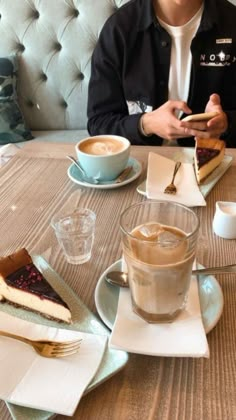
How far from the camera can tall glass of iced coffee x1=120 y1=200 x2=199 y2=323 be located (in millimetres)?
502

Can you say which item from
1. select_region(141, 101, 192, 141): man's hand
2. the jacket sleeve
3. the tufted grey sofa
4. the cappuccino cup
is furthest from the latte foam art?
the tufted grey sofa

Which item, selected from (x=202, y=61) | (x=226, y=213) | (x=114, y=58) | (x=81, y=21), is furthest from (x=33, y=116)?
(x=226, y=213)

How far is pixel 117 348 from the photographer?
1.52 feet

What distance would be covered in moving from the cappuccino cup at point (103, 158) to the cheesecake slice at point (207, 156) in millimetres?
172

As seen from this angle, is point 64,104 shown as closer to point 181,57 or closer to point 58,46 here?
point 58,46

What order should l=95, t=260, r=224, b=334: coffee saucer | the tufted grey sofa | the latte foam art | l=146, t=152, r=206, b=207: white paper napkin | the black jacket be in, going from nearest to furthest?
l=95, t=260, r=224, b=334: coffee saucer
l=146, t=152, r=206, b=207: white paper napkin
the latte foam art
the black jacket
the tufted grey sofa

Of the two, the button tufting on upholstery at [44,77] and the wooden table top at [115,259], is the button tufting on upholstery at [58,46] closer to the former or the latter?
the button tufting on upholstery at [44,77]

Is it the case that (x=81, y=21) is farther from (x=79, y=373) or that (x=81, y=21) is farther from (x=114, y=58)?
(x=79, y=373)

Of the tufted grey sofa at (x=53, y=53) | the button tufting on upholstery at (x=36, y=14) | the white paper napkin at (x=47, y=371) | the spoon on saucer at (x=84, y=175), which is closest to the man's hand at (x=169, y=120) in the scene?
the spoon on saucer at (x=84, y=175)

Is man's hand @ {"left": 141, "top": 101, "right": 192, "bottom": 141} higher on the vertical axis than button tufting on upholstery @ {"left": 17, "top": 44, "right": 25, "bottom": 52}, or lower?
lower

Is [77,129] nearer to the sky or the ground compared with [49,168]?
nearer to the ground

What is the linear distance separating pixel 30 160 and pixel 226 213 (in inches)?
22.7

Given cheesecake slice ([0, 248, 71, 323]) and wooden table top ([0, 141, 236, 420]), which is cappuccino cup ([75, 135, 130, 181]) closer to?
wooden table top ([0, 141, 236, 420])

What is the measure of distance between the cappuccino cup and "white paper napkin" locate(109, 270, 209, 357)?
416 millimetres
